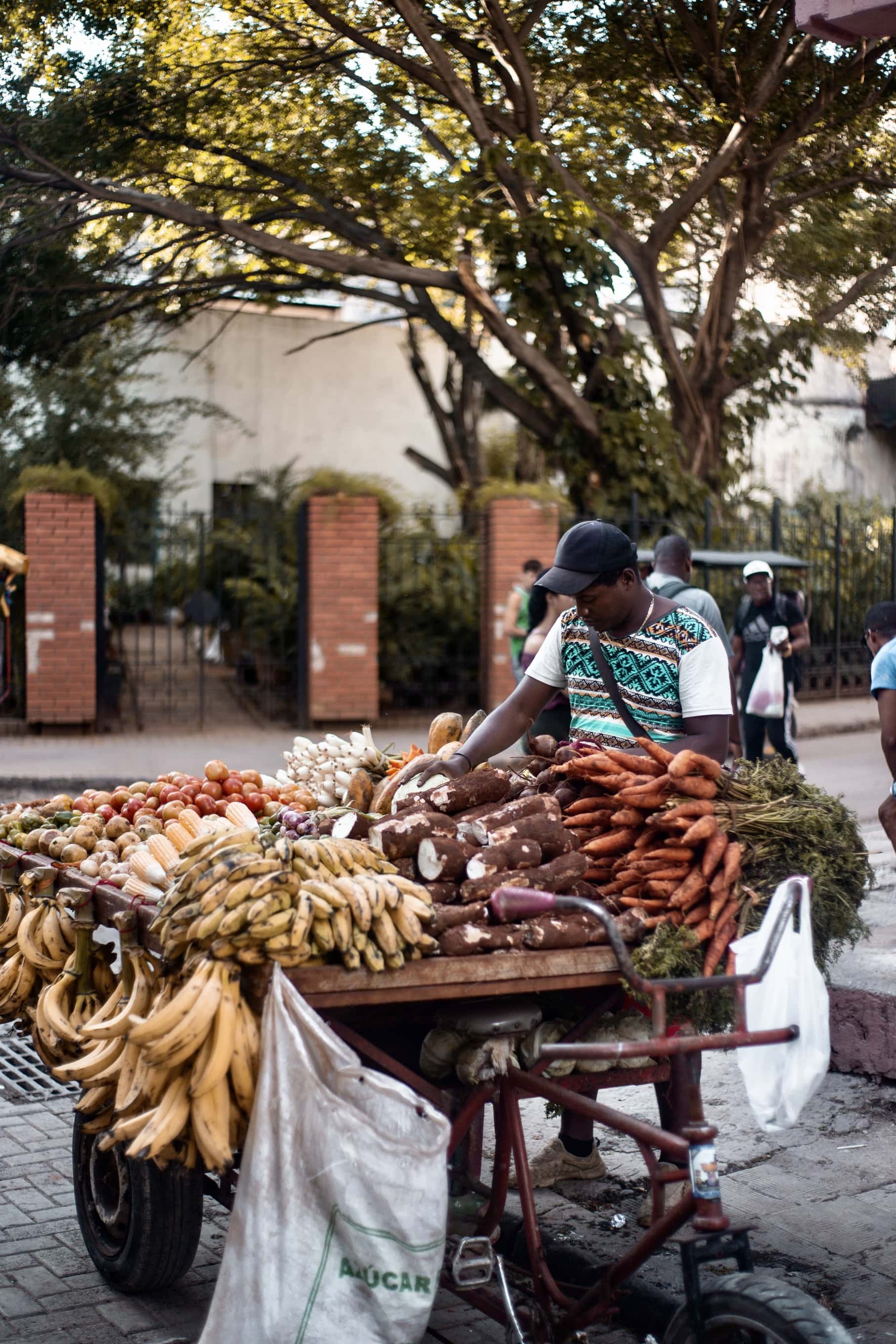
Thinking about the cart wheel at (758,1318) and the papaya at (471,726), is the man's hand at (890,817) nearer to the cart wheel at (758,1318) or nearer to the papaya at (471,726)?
the papaya at (471,726)

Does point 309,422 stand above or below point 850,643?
above

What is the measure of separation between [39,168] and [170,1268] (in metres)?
13.2

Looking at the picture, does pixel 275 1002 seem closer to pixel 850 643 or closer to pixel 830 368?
pixel 850 643

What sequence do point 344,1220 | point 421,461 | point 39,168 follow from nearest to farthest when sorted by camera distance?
point 344,1220 < point 39,168 < point 421,461

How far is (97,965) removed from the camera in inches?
150

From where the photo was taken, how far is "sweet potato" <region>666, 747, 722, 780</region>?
3373 millimetres

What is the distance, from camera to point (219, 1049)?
8.97 feet

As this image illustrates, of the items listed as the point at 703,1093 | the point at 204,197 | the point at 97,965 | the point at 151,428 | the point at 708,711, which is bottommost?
the point at 703,1093

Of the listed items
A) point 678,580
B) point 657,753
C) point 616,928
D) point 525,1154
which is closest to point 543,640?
point 678,580

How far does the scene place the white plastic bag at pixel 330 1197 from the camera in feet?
8.91

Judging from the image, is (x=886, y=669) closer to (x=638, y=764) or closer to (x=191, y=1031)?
(x=638, y=764)

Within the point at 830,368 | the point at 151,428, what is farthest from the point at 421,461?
the point at 830,368

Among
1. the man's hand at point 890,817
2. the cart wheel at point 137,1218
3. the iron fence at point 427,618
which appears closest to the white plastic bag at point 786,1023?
the cart wheel at point 137,1218

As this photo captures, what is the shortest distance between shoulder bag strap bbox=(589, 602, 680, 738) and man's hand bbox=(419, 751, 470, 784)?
0.48 m
